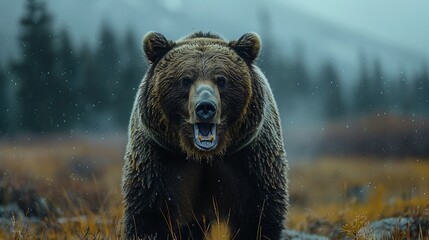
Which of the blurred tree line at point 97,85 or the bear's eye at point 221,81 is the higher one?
the bear's eye at point 221,81

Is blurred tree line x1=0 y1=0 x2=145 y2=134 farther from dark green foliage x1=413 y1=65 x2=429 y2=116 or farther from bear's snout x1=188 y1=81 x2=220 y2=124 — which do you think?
bear's snout x1=188 y1=81 x2=220 y2=124

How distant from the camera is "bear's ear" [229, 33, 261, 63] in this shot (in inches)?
190

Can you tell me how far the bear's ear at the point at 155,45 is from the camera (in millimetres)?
4781

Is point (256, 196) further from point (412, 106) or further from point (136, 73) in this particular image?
point (136, 73)

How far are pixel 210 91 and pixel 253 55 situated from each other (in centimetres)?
82

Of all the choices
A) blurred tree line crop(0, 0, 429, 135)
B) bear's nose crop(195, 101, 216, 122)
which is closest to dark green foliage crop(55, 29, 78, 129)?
blurred tree line crop(0, 0, 429, 135)

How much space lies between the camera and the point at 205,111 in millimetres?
4113

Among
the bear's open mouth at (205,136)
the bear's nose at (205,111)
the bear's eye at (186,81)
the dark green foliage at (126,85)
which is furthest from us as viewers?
the dark green foliage at (126,85)

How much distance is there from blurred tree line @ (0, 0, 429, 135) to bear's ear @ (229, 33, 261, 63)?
48.0 ft

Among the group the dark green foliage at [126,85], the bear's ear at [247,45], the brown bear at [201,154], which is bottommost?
the dark green foliage at [126,85]

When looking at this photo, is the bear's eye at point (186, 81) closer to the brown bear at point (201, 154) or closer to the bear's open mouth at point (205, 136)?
the brown bear at point (201, 154)

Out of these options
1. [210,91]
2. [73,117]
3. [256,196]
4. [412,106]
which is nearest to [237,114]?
[210,91]

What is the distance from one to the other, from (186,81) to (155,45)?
1.74 feet

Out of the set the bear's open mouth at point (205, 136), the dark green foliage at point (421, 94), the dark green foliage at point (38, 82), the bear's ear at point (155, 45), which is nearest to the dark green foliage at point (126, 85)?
the dark green foliage at point (38, 82)
